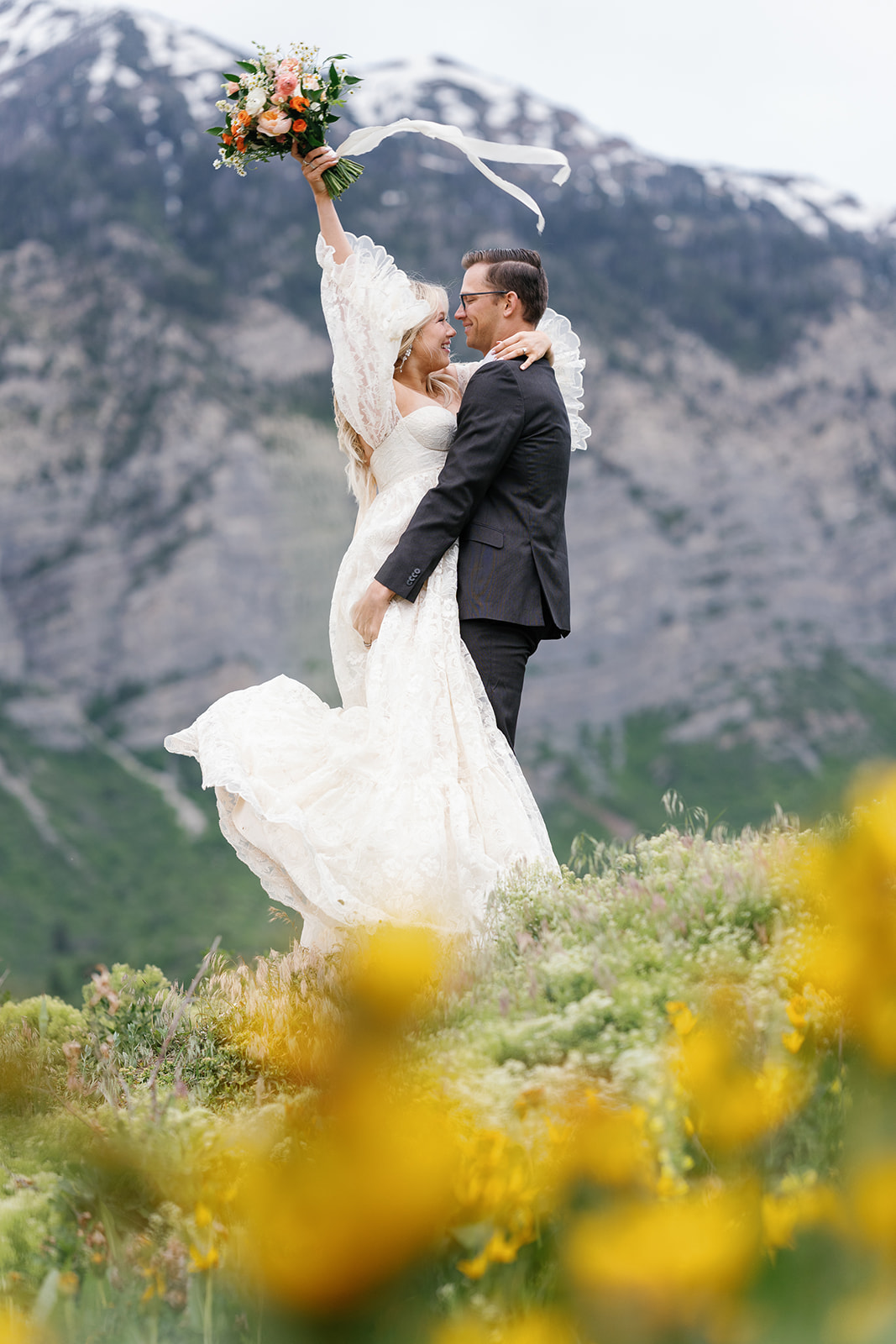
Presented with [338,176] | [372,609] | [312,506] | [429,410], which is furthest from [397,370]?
[312,506]

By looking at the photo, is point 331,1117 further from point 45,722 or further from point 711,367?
point 711,367

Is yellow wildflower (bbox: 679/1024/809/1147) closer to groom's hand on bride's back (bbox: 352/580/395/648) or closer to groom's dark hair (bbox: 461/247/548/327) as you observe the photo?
groom's hand on bride's back (bbox: 352/580/395/648)

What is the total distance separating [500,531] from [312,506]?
150867 mm

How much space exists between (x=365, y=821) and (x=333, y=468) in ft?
508

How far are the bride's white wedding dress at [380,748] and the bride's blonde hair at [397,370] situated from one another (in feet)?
0.44

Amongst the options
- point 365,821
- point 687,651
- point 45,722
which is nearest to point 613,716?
point 687,651

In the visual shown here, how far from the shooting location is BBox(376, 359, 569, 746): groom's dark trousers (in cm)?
591

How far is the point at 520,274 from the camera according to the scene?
6.41 meters

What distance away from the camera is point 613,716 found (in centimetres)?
14962

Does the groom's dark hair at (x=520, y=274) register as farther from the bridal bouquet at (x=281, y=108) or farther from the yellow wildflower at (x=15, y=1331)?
the yellow wildflower at (x=15, y=1331)

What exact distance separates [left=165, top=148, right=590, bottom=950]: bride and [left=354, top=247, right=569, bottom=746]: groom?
124 millimetres

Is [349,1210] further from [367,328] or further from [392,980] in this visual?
[367,328]

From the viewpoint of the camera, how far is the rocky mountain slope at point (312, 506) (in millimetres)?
144250

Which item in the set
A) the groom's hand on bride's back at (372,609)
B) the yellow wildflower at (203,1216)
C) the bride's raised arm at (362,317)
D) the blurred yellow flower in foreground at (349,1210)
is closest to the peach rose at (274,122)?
the bride's raised arm at (362,317)
